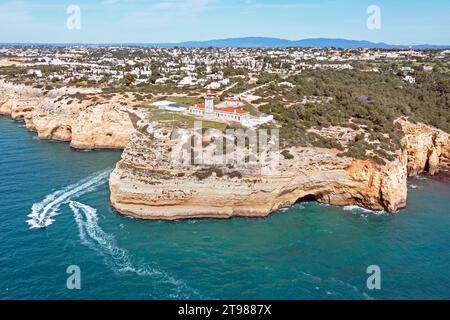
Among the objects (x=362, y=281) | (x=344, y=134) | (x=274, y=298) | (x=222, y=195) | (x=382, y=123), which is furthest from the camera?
(x=382, y=123)

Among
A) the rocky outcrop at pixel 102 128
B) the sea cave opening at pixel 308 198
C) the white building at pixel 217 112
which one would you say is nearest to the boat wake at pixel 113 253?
the sea cave opening at pixel 308 198

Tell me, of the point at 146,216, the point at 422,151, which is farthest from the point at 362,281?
the point at 422,151

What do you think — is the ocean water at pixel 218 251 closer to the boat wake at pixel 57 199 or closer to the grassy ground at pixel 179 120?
the boat wake at pixel 57 199

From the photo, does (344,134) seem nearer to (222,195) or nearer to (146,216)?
(222,195)

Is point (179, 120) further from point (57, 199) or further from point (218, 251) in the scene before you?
point (218, 251)

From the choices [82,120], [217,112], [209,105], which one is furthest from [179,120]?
[82,120]

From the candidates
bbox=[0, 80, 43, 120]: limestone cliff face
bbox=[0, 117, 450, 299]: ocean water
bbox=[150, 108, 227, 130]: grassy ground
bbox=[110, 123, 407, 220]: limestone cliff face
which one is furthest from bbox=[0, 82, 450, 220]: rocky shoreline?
bbox=[0, 80, 43, 120]: limestone cliff face

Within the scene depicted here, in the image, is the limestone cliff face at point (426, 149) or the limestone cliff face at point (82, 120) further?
the limestone cliff face at point (82, 120)
